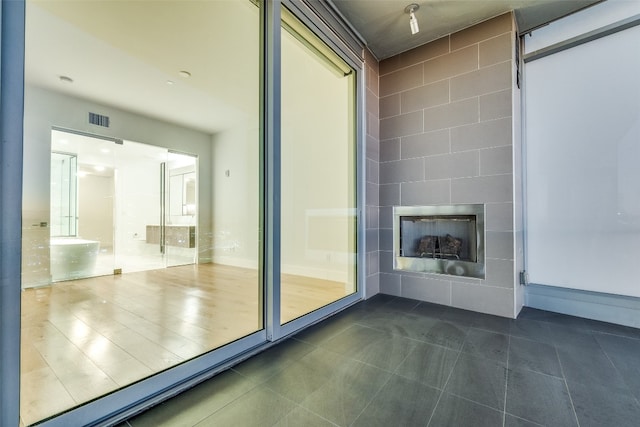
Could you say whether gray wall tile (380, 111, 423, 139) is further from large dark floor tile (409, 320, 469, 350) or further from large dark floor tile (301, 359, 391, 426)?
large dark floor tile (301, 359, 391, 426)

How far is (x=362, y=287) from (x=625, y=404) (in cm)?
180

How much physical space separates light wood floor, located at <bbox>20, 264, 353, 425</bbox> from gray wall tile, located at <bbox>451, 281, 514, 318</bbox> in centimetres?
105

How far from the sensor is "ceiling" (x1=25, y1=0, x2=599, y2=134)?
1.95m

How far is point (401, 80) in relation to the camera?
112 inches

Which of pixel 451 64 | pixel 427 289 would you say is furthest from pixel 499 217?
pixel 451 64

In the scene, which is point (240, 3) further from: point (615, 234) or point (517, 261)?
point (615, 234)

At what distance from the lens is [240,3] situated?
1.95 m

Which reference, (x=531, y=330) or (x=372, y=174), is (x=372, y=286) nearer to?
(x=372, y=174)

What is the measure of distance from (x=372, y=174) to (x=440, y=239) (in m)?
0.96

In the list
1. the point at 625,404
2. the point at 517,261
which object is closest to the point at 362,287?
the point at 517,261

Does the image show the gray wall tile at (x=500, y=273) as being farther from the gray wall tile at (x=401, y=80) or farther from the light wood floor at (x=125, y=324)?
the gray wall tile at (x=401, y=80)

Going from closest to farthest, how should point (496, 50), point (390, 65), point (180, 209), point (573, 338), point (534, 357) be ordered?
point (534, 357) < point (573, 338) < point (496, 50) < point (390, 65) < point (180, 209)

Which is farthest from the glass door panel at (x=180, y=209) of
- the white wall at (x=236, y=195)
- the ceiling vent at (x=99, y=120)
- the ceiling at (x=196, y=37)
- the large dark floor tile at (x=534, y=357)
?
the large dark floor tile at (x=534, y=357)

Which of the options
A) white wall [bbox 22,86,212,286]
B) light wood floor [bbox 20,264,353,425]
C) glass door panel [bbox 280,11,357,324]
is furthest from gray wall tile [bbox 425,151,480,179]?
white wall [bbox 22,86,212,286]
